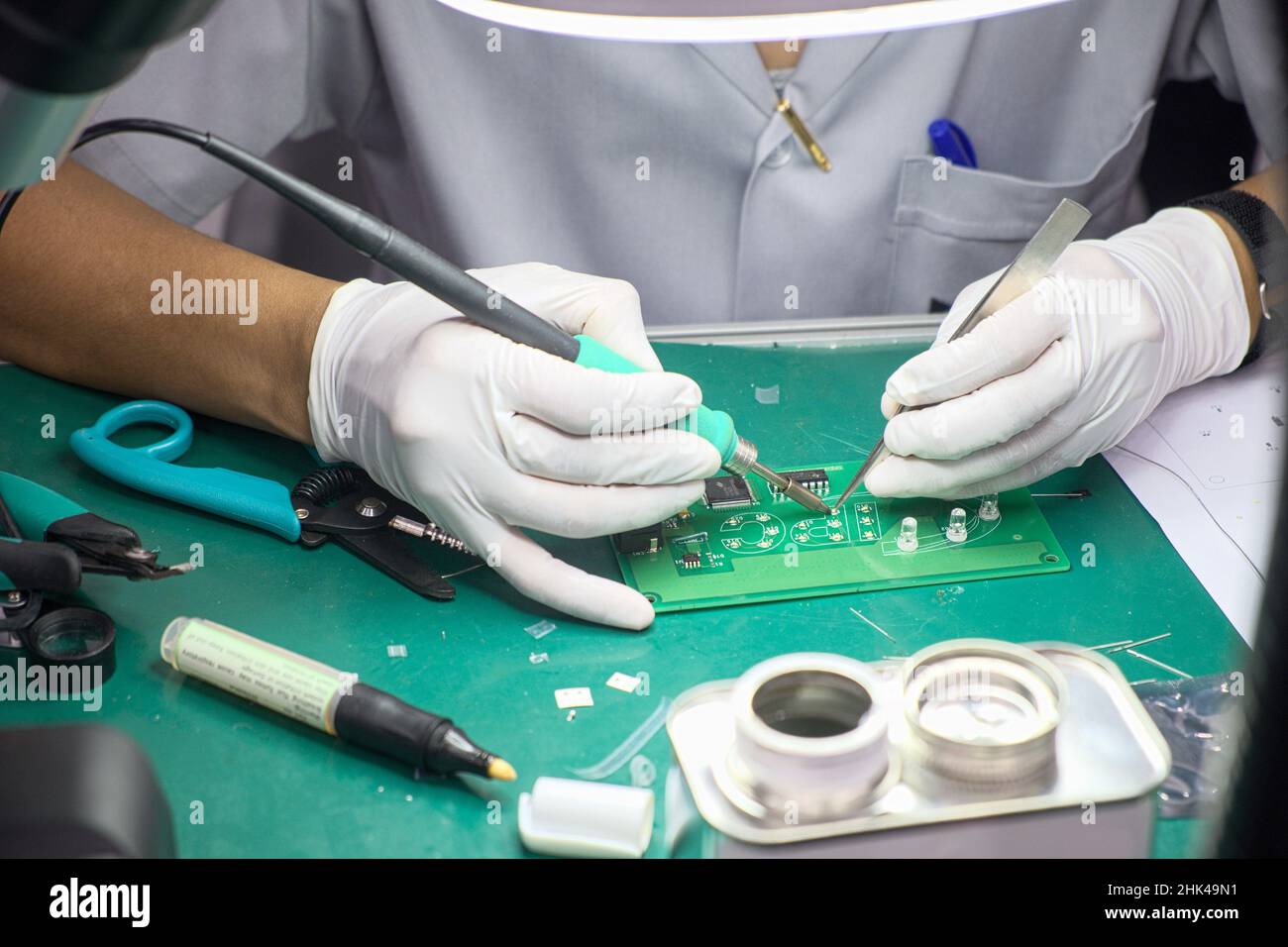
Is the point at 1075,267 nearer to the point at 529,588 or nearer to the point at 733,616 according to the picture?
the point at 733,616

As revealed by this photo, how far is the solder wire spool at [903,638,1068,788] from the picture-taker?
2.63ft

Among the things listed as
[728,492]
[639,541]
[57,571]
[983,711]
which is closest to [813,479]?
[728,492]

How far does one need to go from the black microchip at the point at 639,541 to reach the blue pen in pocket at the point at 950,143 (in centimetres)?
78

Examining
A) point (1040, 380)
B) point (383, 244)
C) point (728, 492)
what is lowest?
point (728, 492)

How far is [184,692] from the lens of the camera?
984mm

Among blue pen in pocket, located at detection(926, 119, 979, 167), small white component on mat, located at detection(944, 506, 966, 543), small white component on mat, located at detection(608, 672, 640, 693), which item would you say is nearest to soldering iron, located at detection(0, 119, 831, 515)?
small white component on mat, located at detection(944, 506, 966, 543)

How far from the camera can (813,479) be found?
3.98 ft

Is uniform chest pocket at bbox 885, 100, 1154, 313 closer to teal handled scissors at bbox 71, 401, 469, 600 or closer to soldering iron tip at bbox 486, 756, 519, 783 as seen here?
teal handled scissors at bbox 71, 401, 469, 600

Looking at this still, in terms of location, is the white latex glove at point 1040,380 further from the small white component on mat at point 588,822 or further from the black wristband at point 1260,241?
the small white component on mat at point 588,822

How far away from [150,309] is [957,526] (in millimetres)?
921

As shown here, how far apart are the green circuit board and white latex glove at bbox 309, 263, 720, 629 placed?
5cm

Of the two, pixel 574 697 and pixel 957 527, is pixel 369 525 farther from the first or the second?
pixel 957 527

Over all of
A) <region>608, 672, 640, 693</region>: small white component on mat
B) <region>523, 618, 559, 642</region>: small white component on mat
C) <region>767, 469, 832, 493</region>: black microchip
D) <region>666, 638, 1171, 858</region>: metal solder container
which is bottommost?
<region>608, 672, 640, 693</region>: small white component on mat

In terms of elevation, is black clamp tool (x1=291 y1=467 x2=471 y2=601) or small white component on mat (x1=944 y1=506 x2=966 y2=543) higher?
small white component on mat (x1=944 y1=506 x2=966 y2=543)
